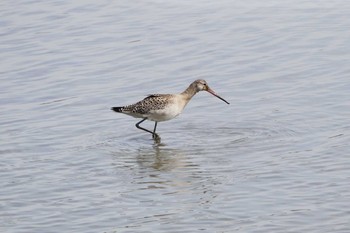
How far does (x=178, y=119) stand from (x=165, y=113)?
2.74 feet

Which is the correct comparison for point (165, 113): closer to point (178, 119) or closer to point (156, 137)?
point (156, 137)

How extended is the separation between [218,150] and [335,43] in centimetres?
549

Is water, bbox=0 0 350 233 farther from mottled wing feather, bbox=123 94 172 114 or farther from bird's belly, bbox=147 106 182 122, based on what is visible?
mottled wing feather, bbox=123 94 172 114

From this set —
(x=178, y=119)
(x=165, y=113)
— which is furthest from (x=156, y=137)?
(x=178, y=119)

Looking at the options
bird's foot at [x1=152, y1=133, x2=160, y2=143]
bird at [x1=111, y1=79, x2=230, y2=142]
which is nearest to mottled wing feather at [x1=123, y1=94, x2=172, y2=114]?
bird at [x1=111, y1=79, x2=230, y2=142]

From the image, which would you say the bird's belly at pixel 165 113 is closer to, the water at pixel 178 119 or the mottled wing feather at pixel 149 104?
the mottled wing feather at pixel 149 104

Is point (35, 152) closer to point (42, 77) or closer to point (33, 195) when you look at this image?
point (33, 195)

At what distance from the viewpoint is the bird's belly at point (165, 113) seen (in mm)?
13914

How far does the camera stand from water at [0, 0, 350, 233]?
34.4ft

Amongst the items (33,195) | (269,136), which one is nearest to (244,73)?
(269,136)

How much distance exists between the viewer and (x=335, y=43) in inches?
695

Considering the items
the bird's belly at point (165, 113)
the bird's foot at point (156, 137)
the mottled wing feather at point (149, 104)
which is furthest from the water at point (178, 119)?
the mottled wing feather at point (149, 104)

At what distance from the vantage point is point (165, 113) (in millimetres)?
13930

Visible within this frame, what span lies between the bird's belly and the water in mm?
255
